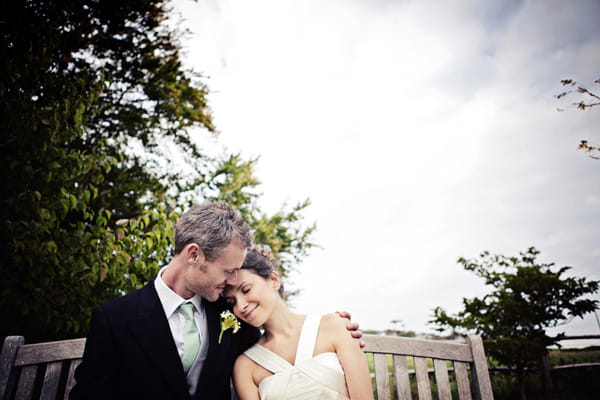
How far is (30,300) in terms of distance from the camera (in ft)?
10.1

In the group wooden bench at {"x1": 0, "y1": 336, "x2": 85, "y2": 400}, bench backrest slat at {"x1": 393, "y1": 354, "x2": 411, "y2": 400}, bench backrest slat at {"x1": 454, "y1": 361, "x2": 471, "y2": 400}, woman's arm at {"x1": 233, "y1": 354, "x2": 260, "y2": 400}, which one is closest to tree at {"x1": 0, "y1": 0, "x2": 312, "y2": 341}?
wooden bench at {"x1": 0, "y1": 336, "x2": 85, "y2": 400}

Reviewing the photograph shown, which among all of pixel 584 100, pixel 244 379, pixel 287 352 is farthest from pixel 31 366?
pixel 584 100

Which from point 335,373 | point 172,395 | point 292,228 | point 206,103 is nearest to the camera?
point 172,395

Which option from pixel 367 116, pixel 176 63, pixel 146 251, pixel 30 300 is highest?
pixel 367 116

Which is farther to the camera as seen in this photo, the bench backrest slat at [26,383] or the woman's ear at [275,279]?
the woman's ear at [275,279]

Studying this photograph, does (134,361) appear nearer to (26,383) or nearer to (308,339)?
(26,383)

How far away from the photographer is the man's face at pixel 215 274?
6.77ft

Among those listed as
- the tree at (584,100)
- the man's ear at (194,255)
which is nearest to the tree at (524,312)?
the tree at (584,100)

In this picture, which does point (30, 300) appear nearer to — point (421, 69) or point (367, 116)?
point (421, 69)

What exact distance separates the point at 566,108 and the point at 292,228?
992cm

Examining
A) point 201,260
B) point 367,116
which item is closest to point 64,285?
point 201,260

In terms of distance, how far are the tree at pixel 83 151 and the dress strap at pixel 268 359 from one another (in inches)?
58.2

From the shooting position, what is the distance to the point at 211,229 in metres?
2.13

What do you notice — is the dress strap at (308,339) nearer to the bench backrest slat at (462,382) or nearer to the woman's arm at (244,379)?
the woman's arm at (244,379)
